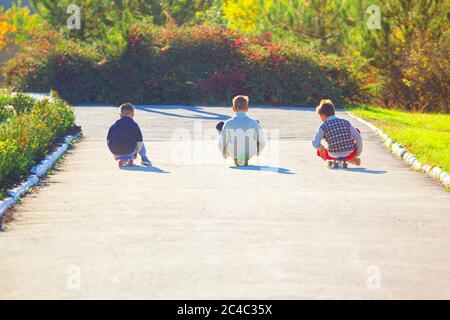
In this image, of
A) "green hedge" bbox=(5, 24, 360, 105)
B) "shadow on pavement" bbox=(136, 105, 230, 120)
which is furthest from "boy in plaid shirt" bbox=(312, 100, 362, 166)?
"green hedge" bbox=(5, 24, 360, 105)

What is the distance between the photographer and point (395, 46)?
36156mm

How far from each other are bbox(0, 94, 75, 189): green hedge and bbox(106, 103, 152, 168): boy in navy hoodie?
119cm

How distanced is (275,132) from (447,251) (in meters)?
13.9

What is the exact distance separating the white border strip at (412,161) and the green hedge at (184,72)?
10.3 metres

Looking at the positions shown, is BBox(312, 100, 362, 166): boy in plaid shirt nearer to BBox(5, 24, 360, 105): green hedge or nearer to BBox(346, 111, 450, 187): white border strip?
BBox(346, 111, 450, 187): white border strip

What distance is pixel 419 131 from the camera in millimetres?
22844

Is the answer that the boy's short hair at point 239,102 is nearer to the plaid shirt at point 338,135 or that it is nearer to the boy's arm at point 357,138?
the plaid shirt at point 338,135

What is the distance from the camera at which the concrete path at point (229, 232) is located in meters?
8.62

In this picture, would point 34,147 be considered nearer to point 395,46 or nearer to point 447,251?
point 447,251

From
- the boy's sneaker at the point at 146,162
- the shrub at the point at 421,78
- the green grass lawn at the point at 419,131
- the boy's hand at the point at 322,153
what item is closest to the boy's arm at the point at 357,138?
the boy's hand at the point at 322,153

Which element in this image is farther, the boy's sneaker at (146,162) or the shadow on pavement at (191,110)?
the shadow on pavement at (191,110)

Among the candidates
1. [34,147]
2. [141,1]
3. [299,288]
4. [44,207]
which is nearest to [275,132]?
[34,147]

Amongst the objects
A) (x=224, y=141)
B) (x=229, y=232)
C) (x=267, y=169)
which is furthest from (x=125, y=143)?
(x=229, y=232)

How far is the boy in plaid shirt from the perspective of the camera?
16.9 metres
